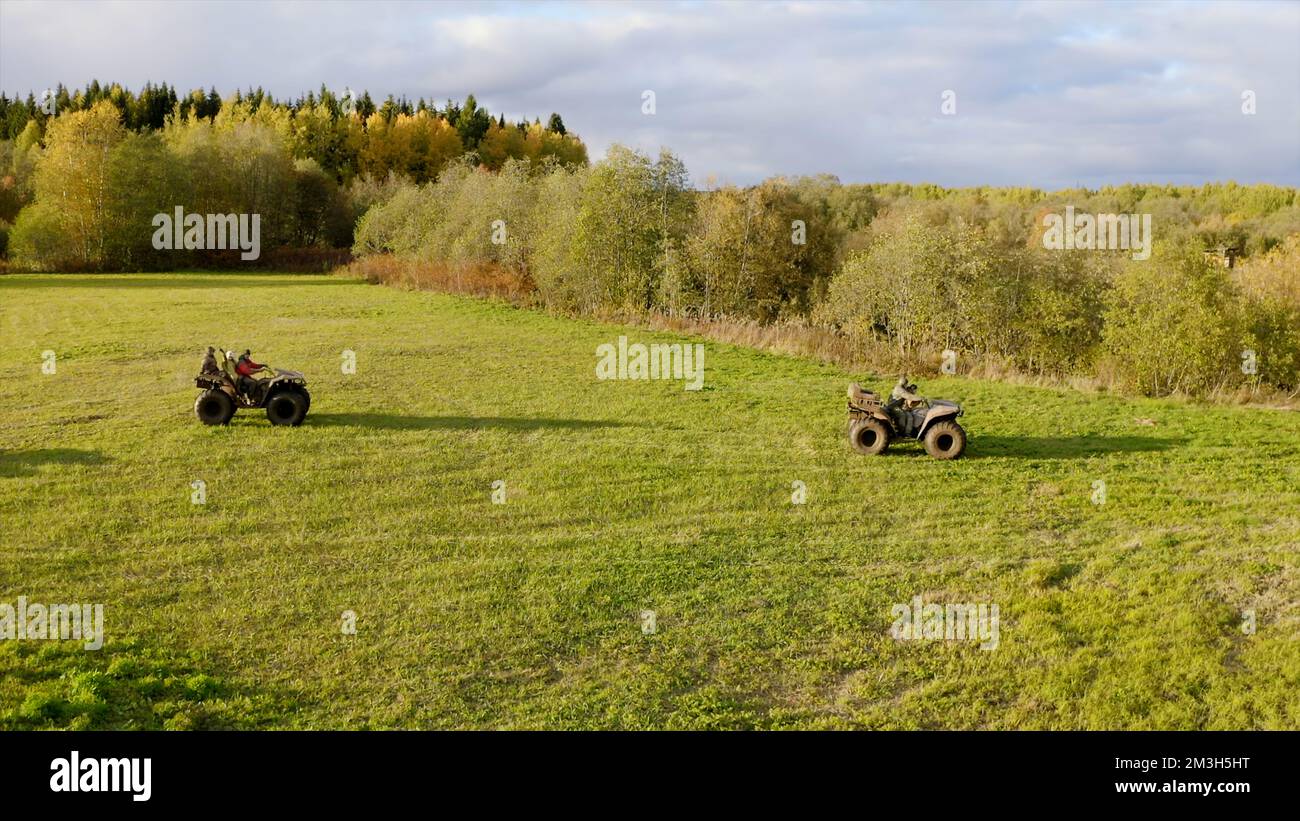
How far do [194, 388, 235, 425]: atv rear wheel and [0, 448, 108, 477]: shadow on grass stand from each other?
173 cm

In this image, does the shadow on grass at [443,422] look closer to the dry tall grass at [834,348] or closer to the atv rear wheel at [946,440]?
the atv rear wheel at [946,440]

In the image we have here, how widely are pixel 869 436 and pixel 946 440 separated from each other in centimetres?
110

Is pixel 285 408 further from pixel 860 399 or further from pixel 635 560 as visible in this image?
pixel 860 399

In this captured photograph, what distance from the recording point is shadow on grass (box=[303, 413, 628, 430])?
15.4 metres

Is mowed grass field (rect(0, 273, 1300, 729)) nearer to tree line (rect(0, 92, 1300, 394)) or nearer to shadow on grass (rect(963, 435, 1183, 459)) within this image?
shadow on grass (rect(963, 435, 1183, 459))

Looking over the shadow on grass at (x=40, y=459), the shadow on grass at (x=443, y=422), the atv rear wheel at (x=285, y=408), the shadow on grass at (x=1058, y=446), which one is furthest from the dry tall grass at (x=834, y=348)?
the shadow on grass at (x=40, y=459)

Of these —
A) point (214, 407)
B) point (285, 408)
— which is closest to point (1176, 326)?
point (285, 408)

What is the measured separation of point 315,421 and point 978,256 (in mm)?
21407

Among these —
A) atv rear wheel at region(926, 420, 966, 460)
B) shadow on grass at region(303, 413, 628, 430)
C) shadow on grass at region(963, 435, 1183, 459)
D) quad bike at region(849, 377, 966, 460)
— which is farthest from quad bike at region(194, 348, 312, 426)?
shadow on grass at region(963, 435, 1183, 459)

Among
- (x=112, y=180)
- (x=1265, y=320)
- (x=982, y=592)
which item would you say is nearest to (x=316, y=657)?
(x=982, y=592)

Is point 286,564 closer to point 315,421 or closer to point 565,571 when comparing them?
point 565,571

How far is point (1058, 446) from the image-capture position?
14.5 meters

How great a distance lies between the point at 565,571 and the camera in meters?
9.46

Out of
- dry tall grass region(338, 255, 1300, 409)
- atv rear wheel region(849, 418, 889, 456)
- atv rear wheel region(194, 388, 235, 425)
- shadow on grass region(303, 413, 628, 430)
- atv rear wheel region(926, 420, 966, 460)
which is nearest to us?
atv rear wheel region(926, 420, 966, 460)
